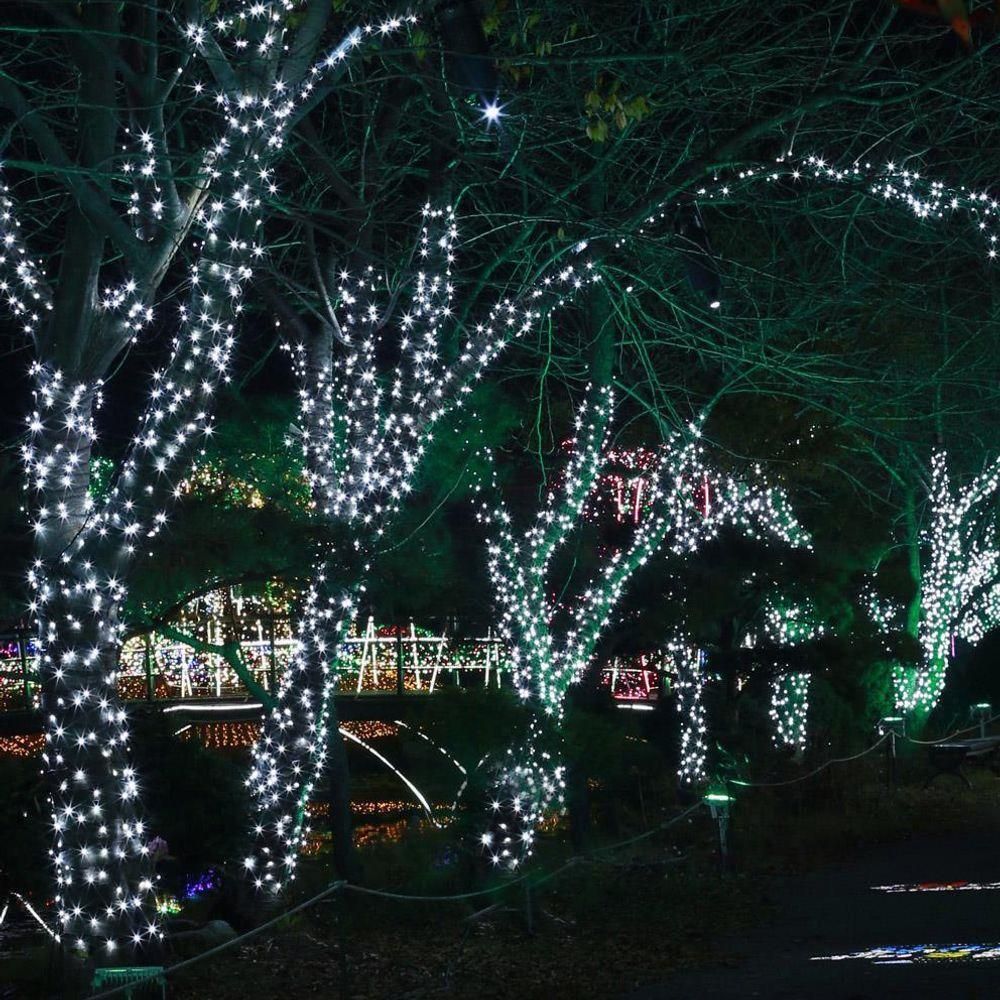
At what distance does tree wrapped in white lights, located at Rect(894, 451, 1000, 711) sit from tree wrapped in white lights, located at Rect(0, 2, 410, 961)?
518 inches

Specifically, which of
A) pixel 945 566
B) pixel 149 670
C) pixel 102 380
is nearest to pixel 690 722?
pixel 149 670

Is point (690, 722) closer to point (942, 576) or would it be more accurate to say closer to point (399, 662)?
point (399, 662)

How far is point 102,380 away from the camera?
884 cm

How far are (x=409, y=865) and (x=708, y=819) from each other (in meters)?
4.90

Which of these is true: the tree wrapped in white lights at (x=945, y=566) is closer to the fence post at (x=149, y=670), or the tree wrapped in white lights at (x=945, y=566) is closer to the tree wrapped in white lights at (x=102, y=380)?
the fence post at (x=149, y=670)

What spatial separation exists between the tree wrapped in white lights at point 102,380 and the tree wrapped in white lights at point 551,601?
3093 mm

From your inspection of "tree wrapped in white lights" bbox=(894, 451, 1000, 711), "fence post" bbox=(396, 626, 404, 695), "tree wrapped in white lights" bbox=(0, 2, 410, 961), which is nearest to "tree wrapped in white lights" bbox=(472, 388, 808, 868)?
"tree wrapped in white lights" bbox=(0, 2, 410, 961)

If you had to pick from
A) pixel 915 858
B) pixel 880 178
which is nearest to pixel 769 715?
pixel 915 858

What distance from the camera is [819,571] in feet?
53.5

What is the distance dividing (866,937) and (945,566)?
12397 millimetres

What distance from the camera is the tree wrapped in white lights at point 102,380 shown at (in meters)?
8.41

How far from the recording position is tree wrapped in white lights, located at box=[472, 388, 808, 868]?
10.8m

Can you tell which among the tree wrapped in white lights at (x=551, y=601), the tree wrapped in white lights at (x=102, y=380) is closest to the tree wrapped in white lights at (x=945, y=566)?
the tree wrapped in white lights at (x=551, y=601)

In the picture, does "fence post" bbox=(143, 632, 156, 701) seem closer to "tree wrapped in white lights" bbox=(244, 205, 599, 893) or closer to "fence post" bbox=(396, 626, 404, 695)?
"fence post" bbox=(396, 626, 404, 695)
